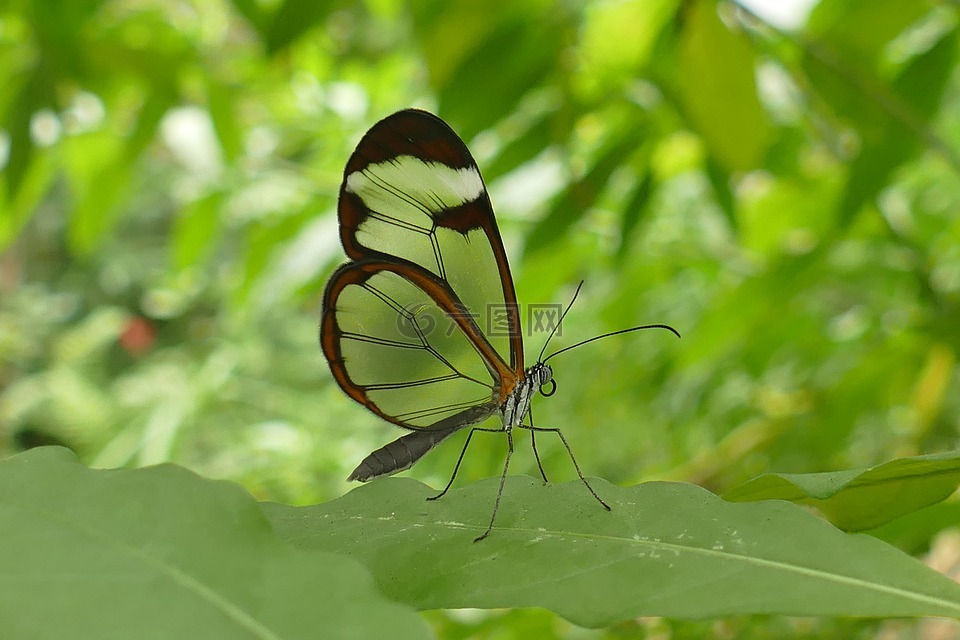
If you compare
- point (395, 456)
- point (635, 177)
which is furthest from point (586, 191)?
point (395, 456)

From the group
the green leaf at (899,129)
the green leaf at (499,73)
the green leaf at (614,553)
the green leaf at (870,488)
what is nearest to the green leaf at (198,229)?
the green leaf at (499,73)

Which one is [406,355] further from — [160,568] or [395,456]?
[160,568]

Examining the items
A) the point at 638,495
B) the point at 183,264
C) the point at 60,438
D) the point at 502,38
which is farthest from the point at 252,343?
the point at 638,495

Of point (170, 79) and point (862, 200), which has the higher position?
point (170, 79)

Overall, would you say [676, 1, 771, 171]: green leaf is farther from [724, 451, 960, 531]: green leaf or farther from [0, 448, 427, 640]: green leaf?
[0, 448, 427, 640]: green leaf

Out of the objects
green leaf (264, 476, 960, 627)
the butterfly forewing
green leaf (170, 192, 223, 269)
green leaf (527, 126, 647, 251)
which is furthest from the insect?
green leaf (170, 192, 223, 269)

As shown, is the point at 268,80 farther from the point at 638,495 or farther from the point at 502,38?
the point at 638,495
